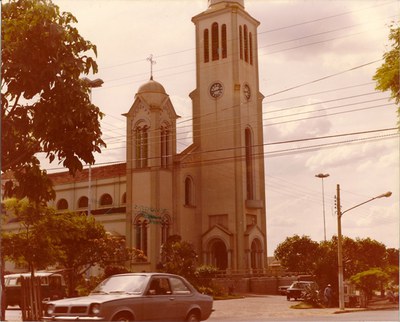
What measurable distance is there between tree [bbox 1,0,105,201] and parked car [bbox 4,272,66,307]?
18952mm

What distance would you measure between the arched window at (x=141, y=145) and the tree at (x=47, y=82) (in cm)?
4207

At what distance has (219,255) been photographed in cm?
6119

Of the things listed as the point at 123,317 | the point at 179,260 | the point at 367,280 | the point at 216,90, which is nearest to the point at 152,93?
the point at 216,90

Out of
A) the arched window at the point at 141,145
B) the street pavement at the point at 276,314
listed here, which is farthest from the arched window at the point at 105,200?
the street pavement at the point at 276,314

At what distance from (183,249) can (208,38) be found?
87.7 feet

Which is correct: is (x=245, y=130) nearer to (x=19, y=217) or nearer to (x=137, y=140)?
(x=137, y=140)

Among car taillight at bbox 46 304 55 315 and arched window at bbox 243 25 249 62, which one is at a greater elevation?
arched window at bbox 243 25 249 62

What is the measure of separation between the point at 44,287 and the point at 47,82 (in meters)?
20.9

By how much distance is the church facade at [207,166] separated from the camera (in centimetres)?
5822

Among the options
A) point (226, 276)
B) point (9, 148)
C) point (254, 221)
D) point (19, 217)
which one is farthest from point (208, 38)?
point (9, 148)

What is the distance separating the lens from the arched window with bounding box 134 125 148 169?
194 ft

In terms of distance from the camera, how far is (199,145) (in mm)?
62500

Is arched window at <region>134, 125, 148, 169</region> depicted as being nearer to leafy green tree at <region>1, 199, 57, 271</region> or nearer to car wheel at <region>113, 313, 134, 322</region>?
leafy green tree at <region>1, 199, 57, 271</region>

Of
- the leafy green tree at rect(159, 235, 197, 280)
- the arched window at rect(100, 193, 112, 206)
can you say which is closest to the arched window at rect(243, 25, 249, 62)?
the arched window at rect(100, 193, 112, 206)
